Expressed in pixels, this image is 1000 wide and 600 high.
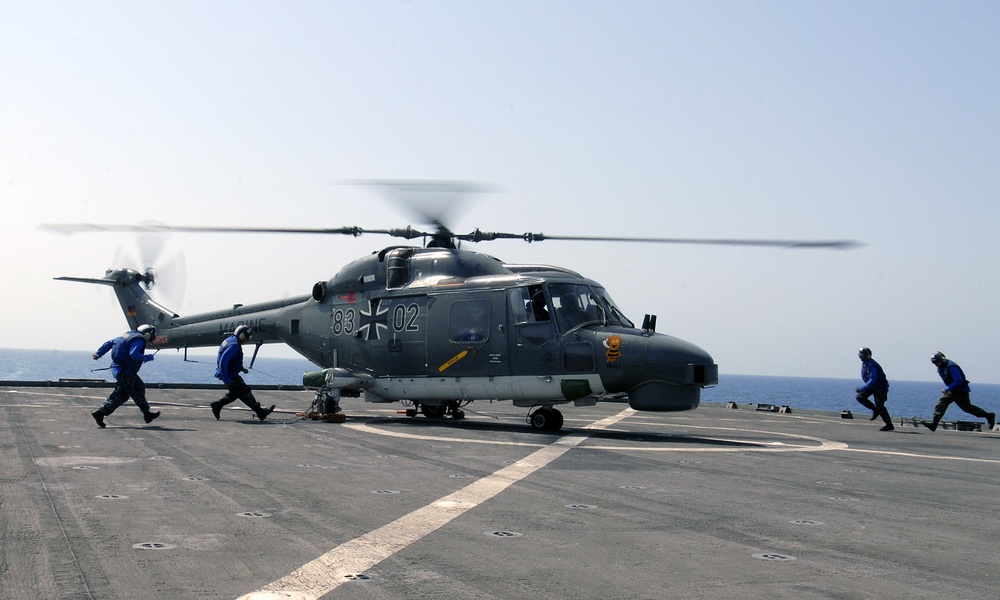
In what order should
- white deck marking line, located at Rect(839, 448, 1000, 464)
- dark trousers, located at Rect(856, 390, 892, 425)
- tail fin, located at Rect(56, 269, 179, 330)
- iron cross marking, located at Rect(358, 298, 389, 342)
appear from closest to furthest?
white deck marking line, located at Rect(839, 448, 1000, 464)
iron cross marking, located at Rect(358, 298, 389, 342)
dark trousers, located at Rect(856, 390, 892, 425)
tail fin, located at Rect(56, 269, 179, 330)

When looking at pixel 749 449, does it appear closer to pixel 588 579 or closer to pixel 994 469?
pixel 994 469

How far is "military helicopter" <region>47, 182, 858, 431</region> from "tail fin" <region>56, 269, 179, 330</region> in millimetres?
6390

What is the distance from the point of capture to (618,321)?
17984mm

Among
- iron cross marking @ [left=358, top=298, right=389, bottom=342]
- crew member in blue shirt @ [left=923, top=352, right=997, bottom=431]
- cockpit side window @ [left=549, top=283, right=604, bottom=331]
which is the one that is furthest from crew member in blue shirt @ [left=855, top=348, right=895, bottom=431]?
iron cross marking @ [left=358, top=298, right=389, bottom=342]

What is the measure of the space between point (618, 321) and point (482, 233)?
3991 millimetres

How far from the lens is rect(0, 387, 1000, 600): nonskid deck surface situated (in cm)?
552

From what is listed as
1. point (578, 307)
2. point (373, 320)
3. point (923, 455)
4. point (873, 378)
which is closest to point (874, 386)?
point (873, 378)

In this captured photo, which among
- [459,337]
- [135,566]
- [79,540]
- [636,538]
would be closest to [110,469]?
[79,540]

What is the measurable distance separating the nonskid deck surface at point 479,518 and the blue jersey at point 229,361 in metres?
4.05

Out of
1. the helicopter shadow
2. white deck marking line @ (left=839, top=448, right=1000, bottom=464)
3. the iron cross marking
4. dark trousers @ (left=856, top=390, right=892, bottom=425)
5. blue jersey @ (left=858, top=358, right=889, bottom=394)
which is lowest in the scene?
the helicopter shadow

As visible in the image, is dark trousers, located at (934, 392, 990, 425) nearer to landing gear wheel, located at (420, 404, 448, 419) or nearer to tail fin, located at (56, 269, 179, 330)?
landing gear wheel, located at (420, 404, 448, 419)

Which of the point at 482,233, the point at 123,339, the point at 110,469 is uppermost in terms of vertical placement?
the point at 482,233

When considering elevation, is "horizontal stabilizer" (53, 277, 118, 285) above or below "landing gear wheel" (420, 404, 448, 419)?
above

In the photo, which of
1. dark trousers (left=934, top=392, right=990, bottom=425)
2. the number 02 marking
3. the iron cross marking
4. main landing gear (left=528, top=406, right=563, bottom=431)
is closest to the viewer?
main landing gear (left=528, top=406, right=563, bottom=431)
